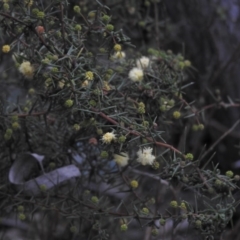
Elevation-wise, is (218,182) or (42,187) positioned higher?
(218,182)

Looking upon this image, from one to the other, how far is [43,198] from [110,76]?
37cm

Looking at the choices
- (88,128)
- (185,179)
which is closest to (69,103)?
(88,128)

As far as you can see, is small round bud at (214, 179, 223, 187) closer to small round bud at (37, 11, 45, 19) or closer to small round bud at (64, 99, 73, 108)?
small round bud at (64, 99, 73, 108)

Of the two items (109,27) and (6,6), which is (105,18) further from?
(6,6)

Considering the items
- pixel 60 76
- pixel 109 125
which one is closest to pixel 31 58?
pixel 60 76

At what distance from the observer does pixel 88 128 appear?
4.99 feet

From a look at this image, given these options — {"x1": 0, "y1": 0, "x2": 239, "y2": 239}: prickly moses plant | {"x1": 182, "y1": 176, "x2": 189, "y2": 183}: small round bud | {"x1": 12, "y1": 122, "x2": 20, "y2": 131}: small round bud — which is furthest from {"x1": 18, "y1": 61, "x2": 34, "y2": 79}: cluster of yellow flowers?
{"x1": 182, "y1": 176, "x2": 189, "y2": 183}: small round bud

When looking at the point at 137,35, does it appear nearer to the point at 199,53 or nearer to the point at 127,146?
the point at 199,53

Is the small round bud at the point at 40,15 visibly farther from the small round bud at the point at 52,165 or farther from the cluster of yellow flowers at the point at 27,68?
the small round bud at the point at 52,165

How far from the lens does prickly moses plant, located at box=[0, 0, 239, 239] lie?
1396 mm

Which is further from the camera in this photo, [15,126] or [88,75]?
[15,126]

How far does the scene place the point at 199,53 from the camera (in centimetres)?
268

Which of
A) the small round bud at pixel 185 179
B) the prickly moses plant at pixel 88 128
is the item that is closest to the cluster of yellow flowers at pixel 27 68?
the prickly moses plant at pixel 88 128

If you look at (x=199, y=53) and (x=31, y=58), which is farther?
(x=199, y=53)
